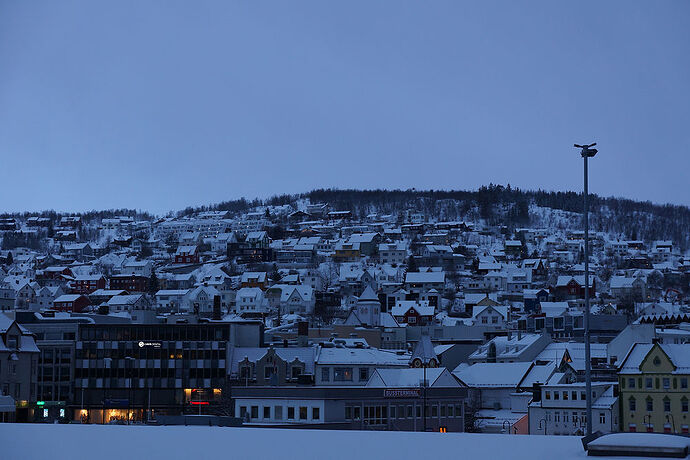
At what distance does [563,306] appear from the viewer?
167000 millimetres

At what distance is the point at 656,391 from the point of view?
6788 centimetres

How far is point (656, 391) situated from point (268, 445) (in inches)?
2238

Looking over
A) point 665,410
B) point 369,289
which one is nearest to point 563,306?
point 369,289

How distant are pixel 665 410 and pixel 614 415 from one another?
3.40 m

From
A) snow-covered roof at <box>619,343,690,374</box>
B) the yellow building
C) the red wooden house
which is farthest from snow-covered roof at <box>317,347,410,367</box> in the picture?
the red wooden house

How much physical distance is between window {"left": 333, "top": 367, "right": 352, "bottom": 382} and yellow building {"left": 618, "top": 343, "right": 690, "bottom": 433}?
2414 centimetres

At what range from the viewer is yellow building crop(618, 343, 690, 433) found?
67125 mm

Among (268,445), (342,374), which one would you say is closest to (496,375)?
(342,374)

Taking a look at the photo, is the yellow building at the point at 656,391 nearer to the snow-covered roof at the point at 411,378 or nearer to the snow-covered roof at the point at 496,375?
the snow-covered roof at the point at 411,378

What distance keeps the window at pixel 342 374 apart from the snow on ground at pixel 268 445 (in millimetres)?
66475

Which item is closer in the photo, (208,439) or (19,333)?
(208,439)

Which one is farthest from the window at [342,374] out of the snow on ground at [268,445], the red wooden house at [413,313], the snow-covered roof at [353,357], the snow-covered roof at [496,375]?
the red wooden house at [413,313]

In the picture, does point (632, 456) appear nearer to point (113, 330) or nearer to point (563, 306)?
point (113, 330)

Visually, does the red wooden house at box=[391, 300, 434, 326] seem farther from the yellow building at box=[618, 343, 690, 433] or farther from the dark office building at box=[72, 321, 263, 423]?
the yellow building at box=[618, 343, 690, 433]
